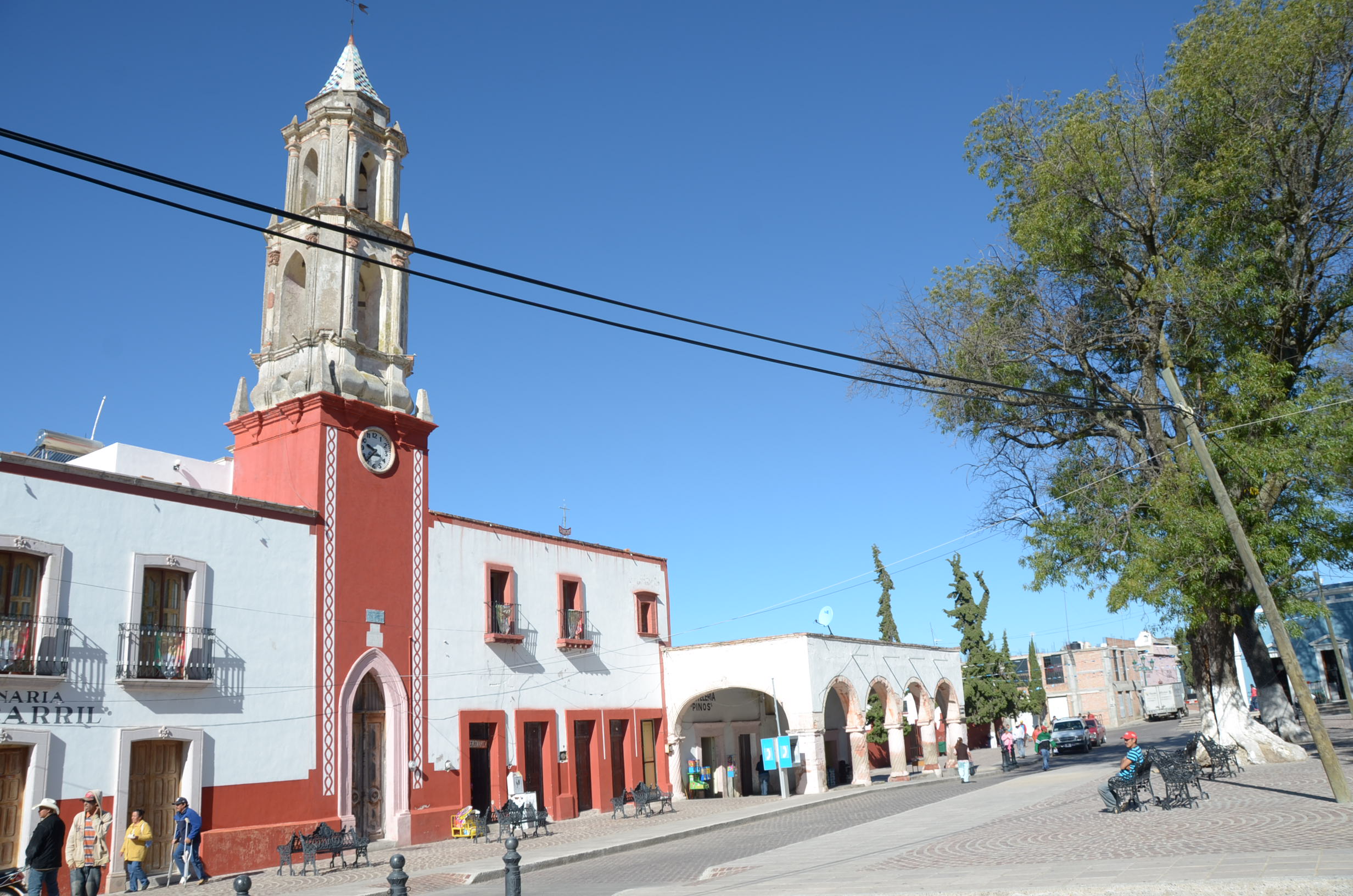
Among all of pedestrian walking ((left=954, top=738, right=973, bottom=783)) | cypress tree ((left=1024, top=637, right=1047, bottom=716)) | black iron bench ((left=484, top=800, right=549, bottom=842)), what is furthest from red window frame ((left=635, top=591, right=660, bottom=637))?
cypress tree ((left=1024, top=637, right=1047, bottom=716))

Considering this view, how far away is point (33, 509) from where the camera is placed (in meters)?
16.7

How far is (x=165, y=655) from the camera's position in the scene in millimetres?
18016

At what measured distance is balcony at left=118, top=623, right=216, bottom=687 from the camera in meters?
17.3

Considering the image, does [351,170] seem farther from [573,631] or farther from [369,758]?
[369,758]

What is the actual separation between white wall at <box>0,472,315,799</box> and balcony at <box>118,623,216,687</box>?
15cm

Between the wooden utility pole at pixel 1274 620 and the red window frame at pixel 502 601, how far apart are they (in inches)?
646

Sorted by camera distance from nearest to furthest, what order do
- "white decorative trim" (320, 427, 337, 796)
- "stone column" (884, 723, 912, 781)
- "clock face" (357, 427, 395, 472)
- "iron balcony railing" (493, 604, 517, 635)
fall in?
1. "white decorative trim" (320, 427, 337, 796)
2. "clock face" (357, 427, 395, 472)
3. "iron balcony railing" (493, 604, 517, 635)
4. "stone column" (884, 723, 912, 781)

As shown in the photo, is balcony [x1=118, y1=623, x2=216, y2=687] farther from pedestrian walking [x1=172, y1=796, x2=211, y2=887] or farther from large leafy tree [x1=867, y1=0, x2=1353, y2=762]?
large leafy tree [x1=867, y1=0, x2=1353, y2=762]

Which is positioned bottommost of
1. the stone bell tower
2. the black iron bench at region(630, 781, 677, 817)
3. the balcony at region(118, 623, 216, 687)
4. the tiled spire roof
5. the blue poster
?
the black iron bench at region(630, 781, 677, 817)

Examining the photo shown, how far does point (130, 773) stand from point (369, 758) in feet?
17.9

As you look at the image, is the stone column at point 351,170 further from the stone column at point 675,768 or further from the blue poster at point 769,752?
the blue poster at point 769,752

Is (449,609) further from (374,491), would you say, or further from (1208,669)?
(1208,669)

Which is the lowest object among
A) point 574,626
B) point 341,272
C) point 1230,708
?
point 1230,708

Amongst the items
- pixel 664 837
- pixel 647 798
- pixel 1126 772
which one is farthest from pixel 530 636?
pixel 1126 772
